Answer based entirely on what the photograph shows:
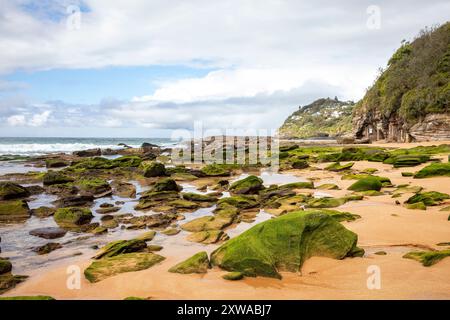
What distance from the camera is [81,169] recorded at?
1148 inches

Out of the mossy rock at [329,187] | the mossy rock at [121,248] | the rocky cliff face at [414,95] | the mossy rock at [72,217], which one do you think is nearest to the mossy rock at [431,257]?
the mossy rock at [121,248]

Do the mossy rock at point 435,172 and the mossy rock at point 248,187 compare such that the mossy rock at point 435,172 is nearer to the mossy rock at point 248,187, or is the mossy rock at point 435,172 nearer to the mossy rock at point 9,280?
the mossy rock at point 248,187

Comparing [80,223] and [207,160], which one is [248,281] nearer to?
[80,223]

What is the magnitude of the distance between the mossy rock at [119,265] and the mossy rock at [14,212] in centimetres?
758

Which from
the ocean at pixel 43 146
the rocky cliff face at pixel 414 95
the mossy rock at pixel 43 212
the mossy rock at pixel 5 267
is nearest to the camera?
the mossy rock at pixel 5 267

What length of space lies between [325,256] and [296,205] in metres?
6.21

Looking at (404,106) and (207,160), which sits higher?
(404,106)

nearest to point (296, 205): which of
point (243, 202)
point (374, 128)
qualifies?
point (243, 202)

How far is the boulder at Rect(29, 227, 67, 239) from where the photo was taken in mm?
10918

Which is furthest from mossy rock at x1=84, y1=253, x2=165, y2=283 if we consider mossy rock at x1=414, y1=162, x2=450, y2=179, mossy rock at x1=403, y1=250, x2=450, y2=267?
mossy rock at x1=414, y1=162, x2=450, y2=179

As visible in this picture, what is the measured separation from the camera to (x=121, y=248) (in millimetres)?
8695

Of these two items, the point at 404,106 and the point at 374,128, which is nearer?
the point at 404,106

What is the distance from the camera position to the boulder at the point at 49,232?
430 inches

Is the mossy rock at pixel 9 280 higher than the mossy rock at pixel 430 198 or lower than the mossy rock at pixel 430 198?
lower
